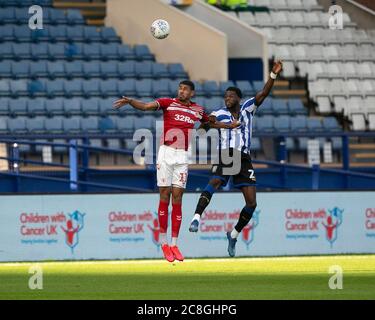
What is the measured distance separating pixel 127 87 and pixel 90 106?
1252 mm

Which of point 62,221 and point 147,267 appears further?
point 62,221

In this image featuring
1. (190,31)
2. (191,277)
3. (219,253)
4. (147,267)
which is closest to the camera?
(191,277)

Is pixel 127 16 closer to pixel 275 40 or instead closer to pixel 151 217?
pixel 275 40

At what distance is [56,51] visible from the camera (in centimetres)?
2720

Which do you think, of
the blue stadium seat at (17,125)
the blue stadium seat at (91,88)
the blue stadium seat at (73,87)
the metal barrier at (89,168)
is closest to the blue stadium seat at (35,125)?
the blue stadium seat at (17,125)

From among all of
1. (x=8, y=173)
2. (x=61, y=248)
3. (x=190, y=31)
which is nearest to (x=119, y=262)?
(x=61, y=248)

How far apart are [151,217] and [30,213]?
→ 6.39 feet

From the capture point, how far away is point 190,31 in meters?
28.2

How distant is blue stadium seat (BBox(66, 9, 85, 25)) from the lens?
28.4m

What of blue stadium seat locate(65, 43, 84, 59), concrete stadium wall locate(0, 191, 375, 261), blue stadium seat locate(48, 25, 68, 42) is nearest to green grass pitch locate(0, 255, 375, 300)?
concrete stadium wall locate(0, 191, 375, 261)

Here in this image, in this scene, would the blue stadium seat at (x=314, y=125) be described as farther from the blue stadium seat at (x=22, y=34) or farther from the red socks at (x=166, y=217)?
the red socks at (x=166, y=217)

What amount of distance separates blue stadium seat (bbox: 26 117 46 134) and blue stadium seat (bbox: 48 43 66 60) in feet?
9.23

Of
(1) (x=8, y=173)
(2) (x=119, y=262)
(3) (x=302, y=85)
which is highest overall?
(3) (x=302, y=85)

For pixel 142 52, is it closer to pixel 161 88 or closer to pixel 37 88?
pixel 161 88
